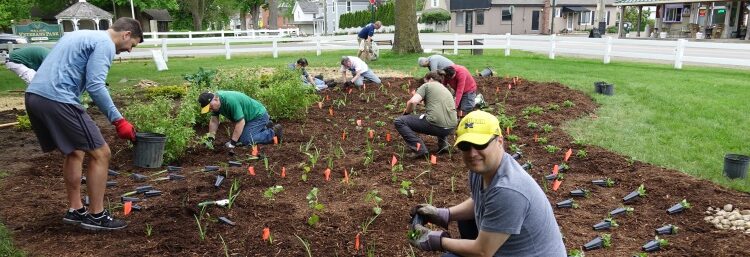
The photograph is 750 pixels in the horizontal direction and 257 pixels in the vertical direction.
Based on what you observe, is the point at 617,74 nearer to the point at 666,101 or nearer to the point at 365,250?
the point at 666,101

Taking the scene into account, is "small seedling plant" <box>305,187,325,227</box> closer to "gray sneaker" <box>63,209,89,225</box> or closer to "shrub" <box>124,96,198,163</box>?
"gray sneaker" <box>63,209,89,225</box>

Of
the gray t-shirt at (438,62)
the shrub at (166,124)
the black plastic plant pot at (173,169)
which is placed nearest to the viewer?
the black plastic plant pot at (173,169)

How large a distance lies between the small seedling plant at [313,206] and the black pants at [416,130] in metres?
1.77

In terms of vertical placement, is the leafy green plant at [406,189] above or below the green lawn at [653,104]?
below

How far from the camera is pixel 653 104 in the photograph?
925 centimetres

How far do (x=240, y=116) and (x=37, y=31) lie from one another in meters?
17.8

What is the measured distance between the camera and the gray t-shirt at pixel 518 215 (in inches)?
94.2

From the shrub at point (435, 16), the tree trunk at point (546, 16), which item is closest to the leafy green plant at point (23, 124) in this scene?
the tree trunk at point (546, 16)

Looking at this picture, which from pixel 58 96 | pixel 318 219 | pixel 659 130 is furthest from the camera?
pixel 659 130

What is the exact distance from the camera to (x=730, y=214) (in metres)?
4.45

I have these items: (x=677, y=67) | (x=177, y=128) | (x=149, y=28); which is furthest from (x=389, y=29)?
(x=177, y=128)

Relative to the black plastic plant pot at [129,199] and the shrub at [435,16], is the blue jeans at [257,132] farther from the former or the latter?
the shrub at [435,16]

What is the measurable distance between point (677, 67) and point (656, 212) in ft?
37.3

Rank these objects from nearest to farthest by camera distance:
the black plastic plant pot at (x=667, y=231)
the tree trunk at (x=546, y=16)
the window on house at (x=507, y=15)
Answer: the black plastic plant pot at (x=667, y=231) → the tree trunk at (x=546, y=16) → the window on house at (x=507, y=15)
